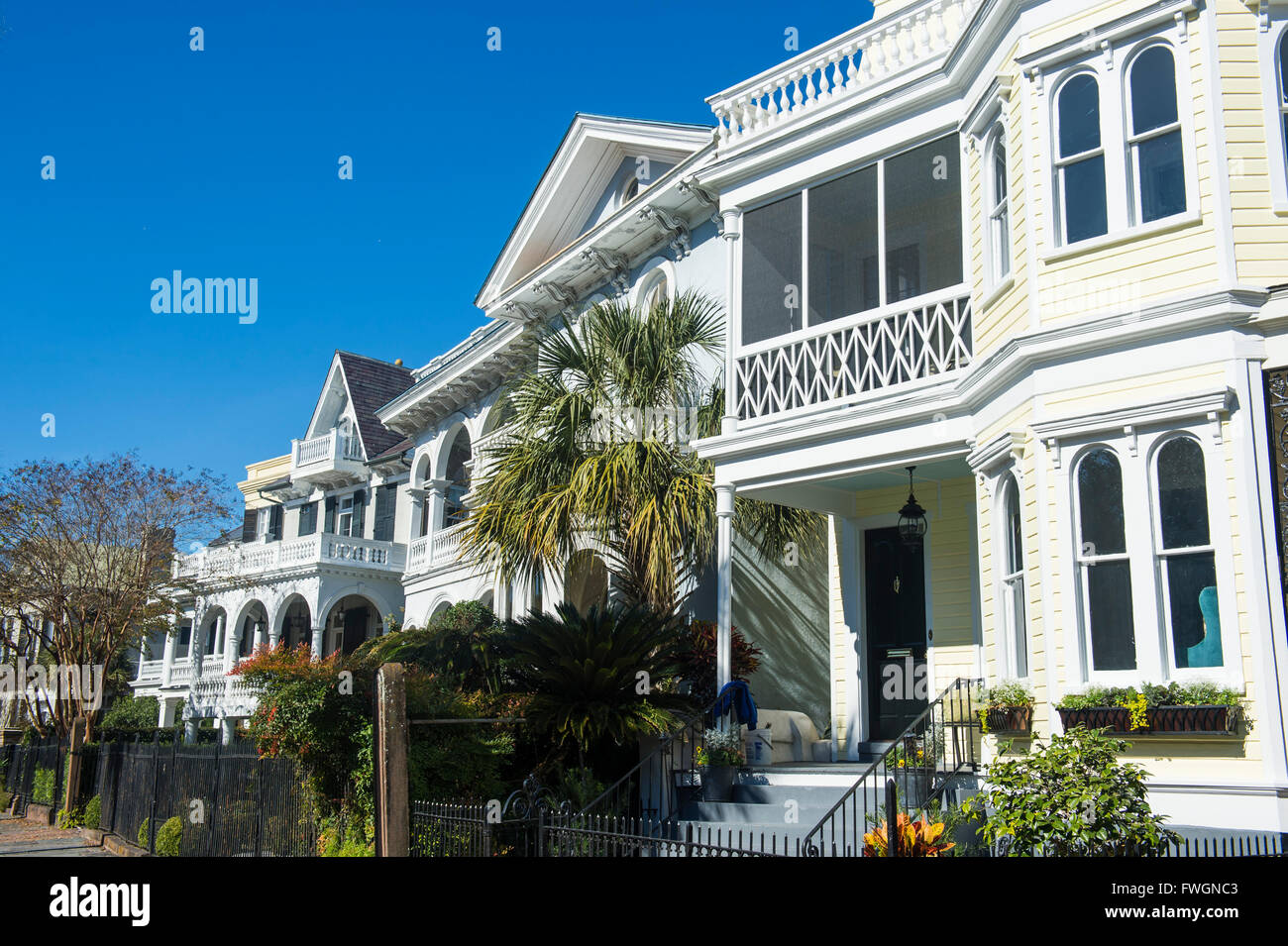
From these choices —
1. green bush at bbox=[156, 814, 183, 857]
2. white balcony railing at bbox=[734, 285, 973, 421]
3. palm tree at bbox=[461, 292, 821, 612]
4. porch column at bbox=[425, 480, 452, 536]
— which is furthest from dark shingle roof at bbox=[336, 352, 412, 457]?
white balcony railing at bbox=[734, 285, 973, 421]

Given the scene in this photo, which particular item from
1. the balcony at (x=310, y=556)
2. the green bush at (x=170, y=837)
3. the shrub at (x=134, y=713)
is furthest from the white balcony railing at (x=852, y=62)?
the shrub at (x=134, y=713)

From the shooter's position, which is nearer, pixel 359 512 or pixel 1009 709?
pixel 1009 709

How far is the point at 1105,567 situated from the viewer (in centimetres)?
973

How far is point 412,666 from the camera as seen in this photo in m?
14.8

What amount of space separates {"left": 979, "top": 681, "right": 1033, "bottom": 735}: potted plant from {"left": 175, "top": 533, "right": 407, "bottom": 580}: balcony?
24.3 metres

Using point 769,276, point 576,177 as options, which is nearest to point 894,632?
point 769,276

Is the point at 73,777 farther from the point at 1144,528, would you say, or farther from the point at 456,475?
the point at 1144,528

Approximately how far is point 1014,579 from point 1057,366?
82.5 inches

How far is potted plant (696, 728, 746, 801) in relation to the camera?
1277 cm

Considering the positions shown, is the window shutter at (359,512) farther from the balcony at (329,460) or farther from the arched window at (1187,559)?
the arched window at (1187,559)

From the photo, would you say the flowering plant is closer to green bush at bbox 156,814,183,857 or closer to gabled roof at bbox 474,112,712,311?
green bush at bbox 156,814,183,857

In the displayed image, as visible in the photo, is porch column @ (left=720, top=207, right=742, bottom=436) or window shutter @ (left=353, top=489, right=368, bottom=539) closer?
porch column @ (left=720, top=207, right=742, bottom=436)
